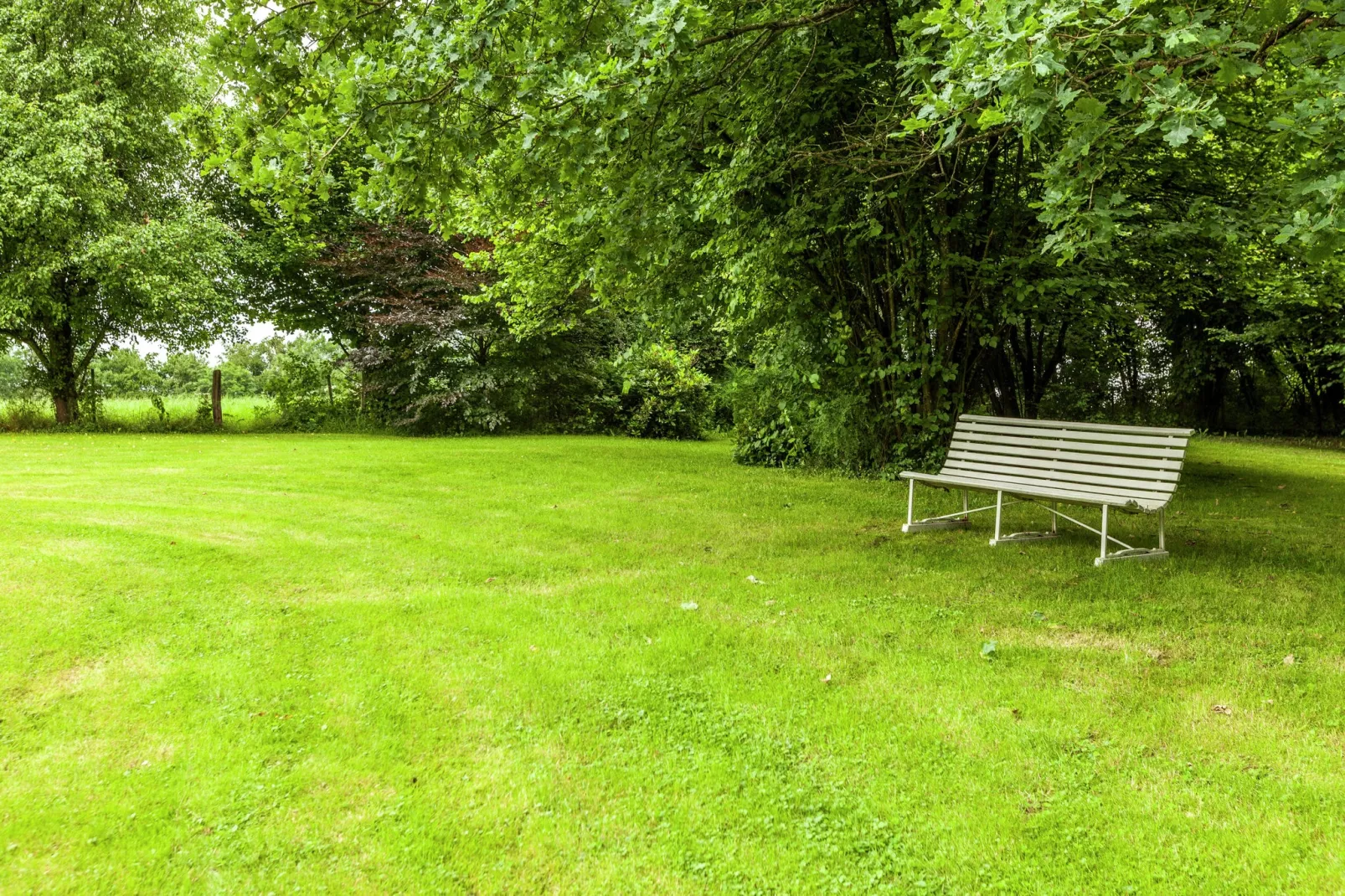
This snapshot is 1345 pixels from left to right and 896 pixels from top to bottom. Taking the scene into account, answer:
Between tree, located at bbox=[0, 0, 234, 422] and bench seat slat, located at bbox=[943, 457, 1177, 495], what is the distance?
1559cm

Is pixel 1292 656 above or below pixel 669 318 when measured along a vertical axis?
below

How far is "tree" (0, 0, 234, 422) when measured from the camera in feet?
49.0

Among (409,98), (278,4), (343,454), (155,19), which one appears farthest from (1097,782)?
(155,19)

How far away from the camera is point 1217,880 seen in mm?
2215

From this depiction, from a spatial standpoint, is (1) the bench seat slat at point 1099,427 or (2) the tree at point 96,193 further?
(2) the tree at point 96,193

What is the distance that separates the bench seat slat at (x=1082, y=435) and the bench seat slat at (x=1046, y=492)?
52cm

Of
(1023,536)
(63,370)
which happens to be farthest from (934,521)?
(63,370)

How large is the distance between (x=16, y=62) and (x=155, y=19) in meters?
3.58

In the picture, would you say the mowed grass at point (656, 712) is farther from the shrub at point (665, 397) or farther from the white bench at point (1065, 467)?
the shrub at point (665, 397)

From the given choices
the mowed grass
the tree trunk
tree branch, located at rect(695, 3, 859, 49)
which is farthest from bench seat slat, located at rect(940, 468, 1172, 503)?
the tree trunk

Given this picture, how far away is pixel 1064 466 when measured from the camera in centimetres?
627

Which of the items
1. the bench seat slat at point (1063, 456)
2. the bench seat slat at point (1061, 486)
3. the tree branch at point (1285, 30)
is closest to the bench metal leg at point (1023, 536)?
the bench seat slat at point (1061, 486)

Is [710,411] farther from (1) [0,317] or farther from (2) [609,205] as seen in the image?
(1) [0,317]

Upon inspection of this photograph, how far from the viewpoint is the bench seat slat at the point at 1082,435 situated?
18.6ft
